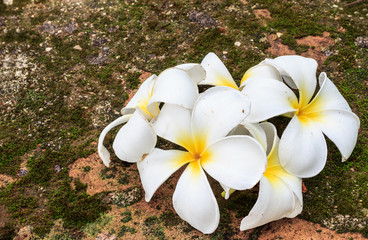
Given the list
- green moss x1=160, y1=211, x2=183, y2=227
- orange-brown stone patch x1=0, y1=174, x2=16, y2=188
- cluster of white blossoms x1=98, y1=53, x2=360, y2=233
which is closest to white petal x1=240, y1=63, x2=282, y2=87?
cluster of white blossoms x1=98, y1=53, x2=360, y2=233

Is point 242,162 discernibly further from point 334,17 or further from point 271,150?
point 334,17

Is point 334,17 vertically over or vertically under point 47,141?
over

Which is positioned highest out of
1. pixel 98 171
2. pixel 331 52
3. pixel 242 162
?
pixel 242 162

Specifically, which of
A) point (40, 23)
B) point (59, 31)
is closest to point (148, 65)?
point (59, 31)

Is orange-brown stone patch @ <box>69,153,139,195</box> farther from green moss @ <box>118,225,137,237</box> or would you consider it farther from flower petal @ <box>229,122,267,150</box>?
flower petal @ <box>229,122,267,150</box>

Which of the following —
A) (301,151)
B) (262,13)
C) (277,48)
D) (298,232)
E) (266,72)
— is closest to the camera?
(301,151)

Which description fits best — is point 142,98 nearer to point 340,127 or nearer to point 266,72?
point 266,72

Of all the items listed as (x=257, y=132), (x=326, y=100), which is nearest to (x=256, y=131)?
(x=257, y=132)
